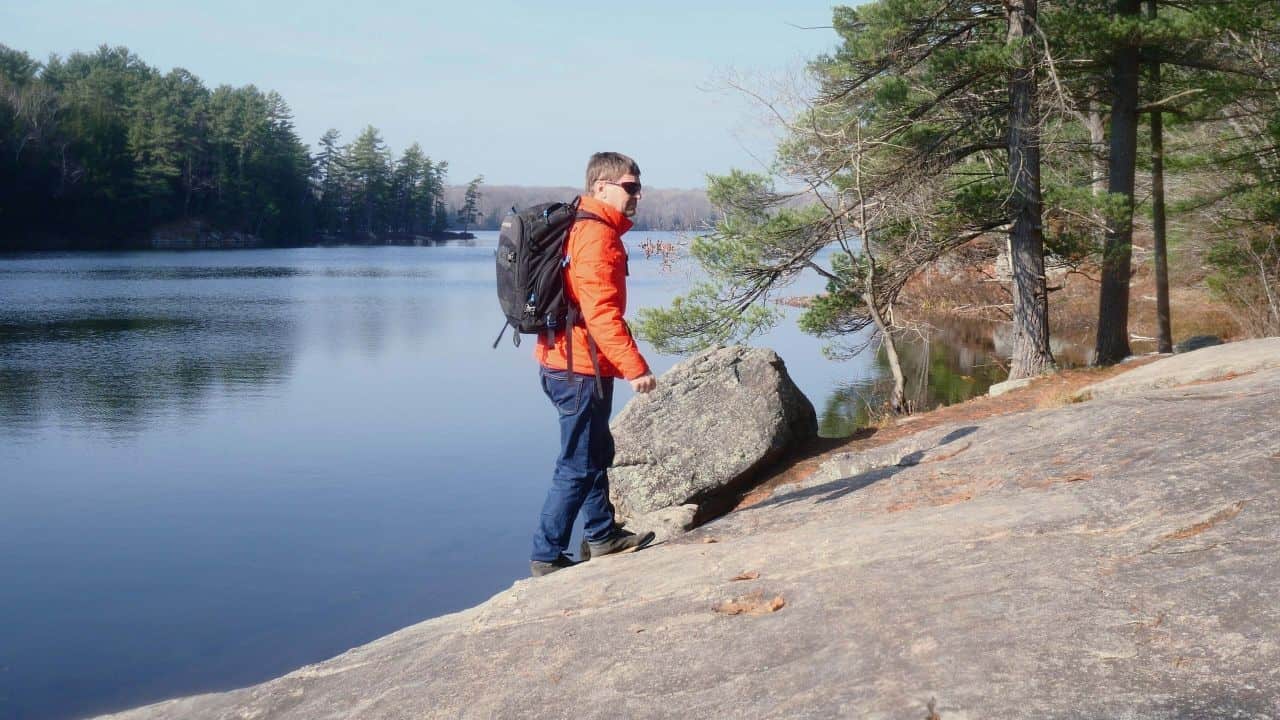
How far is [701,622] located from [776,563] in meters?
0.77

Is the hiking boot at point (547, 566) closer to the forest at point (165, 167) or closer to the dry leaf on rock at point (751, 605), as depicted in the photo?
the dry leaf on rock at point (751, 605)

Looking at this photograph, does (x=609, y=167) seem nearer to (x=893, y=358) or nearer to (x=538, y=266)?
(x=538, y=266)

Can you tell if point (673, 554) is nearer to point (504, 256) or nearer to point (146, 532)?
point (504, 256)

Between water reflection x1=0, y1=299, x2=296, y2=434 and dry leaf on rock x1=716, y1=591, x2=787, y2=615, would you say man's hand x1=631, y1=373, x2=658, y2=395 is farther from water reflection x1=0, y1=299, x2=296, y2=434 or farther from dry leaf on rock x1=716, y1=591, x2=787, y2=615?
water reflection x1=0, y1=299, x2=296, y2=434

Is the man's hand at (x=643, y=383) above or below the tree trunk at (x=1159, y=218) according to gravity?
below

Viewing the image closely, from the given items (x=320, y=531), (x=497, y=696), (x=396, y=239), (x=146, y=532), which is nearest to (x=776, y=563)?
(x=497, y=696)

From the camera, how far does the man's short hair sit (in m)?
5.13

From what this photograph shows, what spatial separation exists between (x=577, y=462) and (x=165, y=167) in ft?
250

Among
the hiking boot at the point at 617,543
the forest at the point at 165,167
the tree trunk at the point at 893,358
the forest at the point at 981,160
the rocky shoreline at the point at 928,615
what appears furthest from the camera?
the forest at the point at 165,167

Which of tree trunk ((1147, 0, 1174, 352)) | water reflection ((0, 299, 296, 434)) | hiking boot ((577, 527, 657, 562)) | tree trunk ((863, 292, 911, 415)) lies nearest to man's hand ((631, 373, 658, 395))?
hiking boot ((577, 527, 657, 562))

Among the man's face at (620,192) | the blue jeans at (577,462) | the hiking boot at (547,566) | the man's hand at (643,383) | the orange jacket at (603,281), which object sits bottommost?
the hiking boot at (547,566)

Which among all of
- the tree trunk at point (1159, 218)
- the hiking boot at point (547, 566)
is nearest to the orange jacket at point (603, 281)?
the hiking boot at point (547, 566)

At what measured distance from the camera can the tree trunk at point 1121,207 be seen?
41.2 ft

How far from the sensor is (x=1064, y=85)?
12695 millimetres
